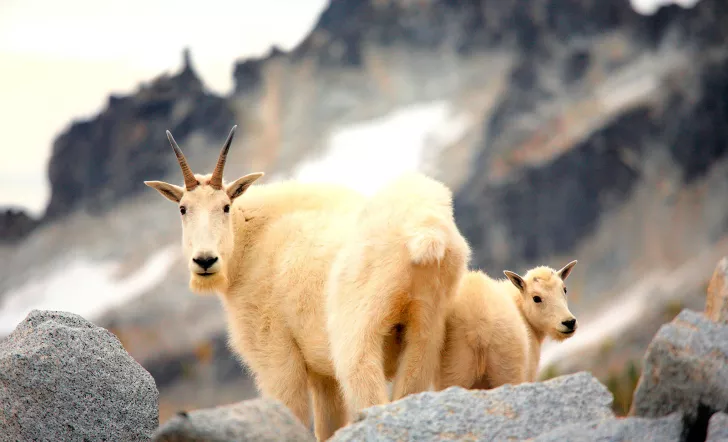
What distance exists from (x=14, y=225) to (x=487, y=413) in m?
30.3

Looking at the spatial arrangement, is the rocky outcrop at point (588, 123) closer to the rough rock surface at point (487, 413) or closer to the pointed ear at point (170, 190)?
the pointed ear at point (170, 190)

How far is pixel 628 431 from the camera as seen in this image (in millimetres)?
3818

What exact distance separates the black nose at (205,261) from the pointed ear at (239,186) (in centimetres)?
68

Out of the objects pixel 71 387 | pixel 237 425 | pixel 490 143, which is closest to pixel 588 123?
pixel 490 143

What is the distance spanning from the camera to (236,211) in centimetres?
674

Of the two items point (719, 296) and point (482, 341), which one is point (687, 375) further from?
point (482, 341)

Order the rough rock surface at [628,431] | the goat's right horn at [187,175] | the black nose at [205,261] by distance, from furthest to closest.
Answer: the goat's right horn at [187,175] → the black nose at [205,261] → the rough rock surface at [628,431]

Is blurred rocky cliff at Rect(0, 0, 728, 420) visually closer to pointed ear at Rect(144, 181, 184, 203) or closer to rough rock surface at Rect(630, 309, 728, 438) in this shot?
pointed ear at Rect(144, 181, 184, 203)

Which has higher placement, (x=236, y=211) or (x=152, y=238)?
(x=152, y=238)

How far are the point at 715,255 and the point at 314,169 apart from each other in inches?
492

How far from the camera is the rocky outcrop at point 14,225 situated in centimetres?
3138

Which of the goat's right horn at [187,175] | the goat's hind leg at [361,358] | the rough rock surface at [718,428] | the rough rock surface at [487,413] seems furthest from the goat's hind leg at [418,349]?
the rough rock surface at [718,428]

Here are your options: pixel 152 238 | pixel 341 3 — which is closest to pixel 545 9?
pixel 341 3

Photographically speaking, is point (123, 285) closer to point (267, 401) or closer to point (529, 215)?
point (529, 215)
